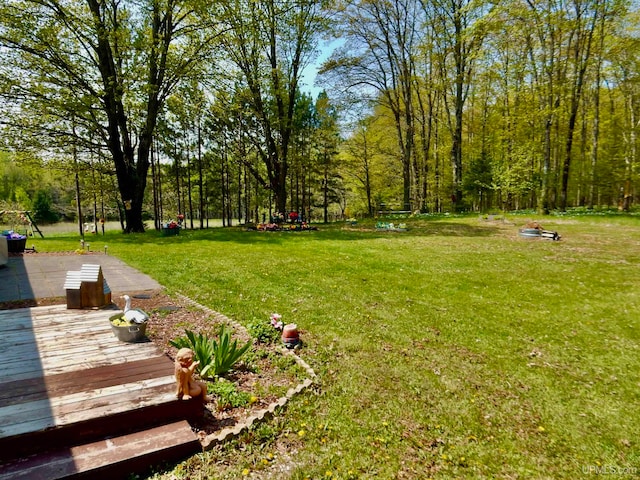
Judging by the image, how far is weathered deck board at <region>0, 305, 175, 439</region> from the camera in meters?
2.51

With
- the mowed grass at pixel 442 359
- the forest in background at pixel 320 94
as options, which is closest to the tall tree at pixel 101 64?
the forest in background at pixel 320 94

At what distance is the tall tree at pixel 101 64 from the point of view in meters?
13.2

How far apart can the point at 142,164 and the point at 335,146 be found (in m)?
14.6

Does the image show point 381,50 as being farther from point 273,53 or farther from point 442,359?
point 442,359

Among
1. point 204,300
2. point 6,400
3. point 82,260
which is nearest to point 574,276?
point 204,300

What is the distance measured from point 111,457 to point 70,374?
1.19 m

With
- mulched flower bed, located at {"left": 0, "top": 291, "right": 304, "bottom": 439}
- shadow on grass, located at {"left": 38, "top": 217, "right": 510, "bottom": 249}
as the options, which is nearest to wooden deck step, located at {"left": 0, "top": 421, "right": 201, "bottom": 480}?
mulched flower bed, located at {"left": 0, "top": 291, "right": 304, "bottom": 439}

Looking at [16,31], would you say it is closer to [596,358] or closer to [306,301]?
[306,301]

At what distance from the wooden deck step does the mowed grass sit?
0.51ft

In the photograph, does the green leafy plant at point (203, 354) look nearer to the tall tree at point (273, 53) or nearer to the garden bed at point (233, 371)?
the garden bed at point (233, 371)

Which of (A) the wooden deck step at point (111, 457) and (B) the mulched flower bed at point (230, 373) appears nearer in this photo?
(A) the wooden deck step at point (111, 457)

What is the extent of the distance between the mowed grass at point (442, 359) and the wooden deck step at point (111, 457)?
155 millimetres

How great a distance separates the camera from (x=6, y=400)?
2615 mm

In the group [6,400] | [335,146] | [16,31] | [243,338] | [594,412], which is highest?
[16,31]
